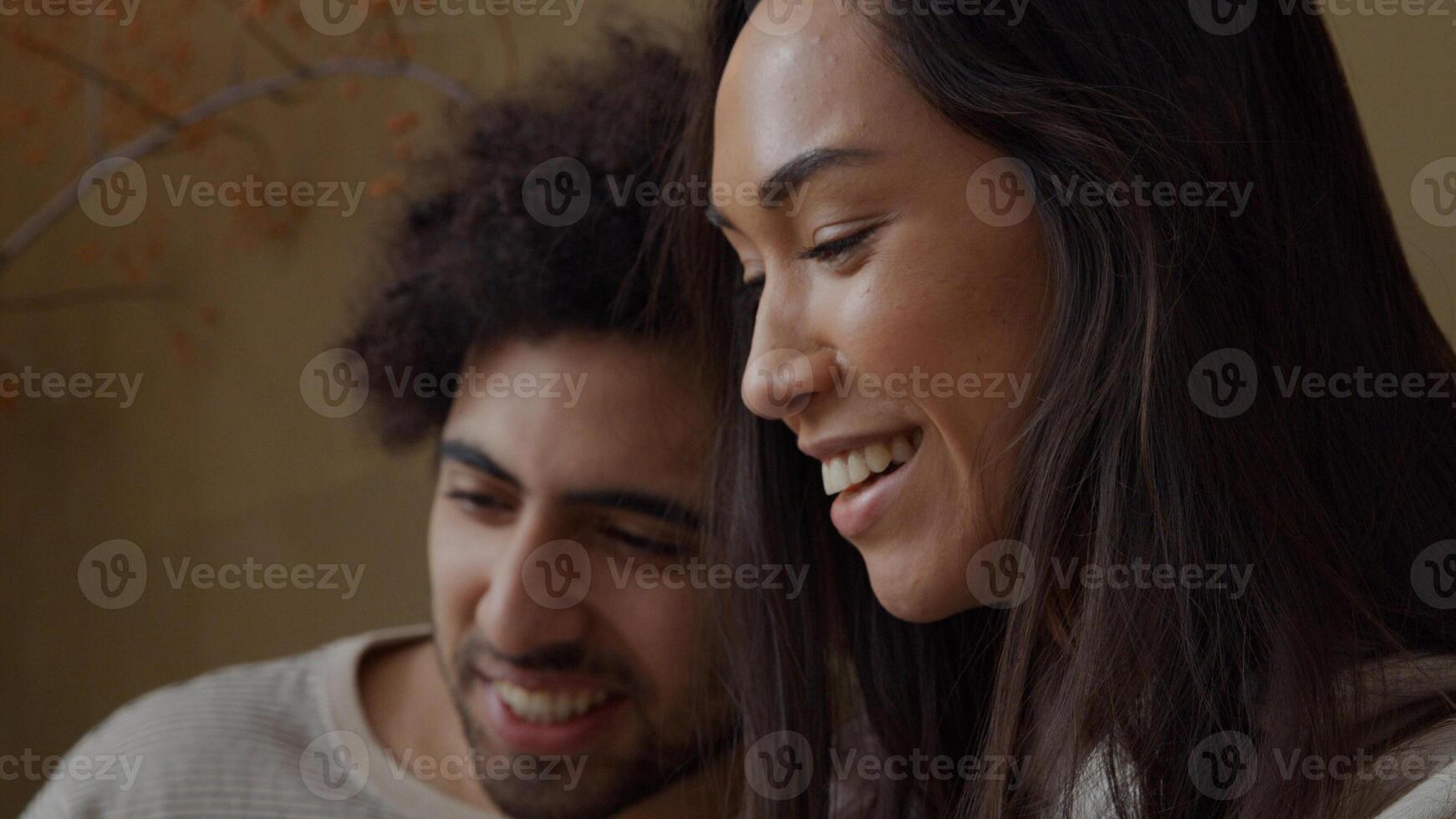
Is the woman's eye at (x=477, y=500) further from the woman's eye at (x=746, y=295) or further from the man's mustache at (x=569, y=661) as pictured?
the woman's eye at (x=746, y=295)

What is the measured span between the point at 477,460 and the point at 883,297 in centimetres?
50

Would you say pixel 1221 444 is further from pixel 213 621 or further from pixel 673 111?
pixel 213 621

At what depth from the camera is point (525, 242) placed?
1284 millimetres

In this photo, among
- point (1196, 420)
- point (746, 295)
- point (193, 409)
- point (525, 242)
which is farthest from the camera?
point (193, 409)

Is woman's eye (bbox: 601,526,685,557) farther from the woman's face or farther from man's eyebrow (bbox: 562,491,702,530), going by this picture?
the woman's face

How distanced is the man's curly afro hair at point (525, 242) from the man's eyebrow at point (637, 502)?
0.14m

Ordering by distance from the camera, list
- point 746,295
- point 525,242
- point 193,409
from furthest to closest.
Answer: point 193,409 → point 525,242 → point 746,295

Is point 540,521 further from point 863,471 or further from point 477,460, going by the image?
point 863,471

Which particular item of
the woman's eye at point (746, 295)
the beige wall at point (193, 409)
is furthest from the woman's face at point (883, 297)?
the beige wall at point (193, 409)

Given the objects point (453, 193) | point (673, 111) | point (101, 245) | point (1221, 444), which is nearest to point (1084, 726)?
point (1221, 444)

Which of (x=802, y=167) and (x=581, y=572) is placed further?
(x=581, y=572)

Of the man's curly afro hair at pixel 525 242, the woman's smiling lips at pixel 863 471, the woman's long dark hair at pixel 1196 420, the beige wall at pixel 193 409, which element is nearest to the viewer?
the woman's long dark hair at pixel 1196 420

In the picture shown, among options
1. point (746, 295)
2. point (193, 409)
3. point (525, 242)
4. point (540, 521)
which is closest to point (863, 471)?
point (746, 295)

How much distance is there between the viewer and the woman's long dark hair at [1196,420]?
0.83 meters
